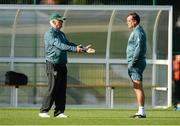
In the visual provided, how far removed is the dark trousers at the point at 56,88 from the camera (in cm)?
1455

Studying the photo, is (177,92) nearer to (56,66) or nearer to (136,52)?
(136,52)

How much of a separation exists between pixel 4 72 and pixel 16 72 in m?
0.30

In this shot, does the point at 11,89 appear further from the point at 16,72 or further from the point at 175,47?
the point at 175,47

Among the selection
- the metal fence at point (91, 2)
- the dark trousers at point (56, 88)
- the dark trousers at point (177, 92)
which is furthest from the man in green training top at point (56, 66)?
the metal fence at point (91, 2)

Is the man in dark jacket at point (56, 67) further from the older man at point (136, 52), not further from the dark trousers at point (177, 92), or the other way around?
the dark trousers at point (177, 92)

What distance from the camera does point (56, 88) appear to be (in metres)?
14.6

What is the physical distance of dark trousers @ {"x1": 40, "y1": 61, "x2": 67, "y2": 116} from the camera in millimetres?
14547

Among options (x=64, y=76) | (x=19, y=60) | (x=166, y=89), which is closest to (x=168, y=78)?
(x=166, y=89)

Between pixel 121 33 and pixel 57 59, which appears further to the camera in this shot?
pixel 121 33

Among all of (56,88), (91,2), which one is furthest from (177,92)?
(56,88)

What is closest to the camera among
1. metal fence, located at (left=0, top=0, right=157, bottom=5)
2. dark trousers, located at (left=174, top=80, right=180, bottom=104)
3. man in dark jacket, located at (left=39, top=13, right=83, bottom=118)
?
man in dark jacket, located at (left=39, top=13, right=83, bottom=118)

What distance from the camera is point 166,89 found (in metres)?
21.1

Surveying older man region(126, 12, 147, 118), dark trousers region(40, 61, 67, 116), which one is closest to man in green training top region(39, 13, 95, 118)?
dark trousers region(40, 61, 67, 116)

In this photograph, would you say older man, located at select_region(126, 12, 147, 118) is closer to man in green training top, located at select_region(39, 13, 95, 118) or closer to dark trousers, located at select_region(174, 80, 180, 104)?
man in green training top, located at select_region(39, 13, 95, 118)
